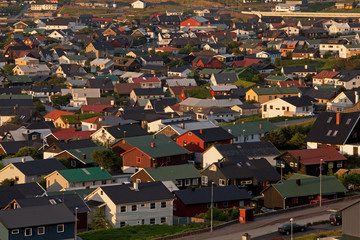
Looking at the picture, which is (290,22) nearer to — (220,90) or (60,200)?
(220,90)

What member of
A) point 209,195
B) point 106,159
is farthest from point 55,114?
point 209,195

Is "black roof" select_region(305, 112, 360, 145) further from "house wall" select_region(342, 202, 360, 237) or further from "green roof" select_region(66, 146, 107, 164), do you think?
"house wall" select_region(342, 202, 360, 237)

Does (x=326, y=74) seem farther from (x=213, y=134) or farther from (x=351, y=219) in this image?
(x=351, y=219)

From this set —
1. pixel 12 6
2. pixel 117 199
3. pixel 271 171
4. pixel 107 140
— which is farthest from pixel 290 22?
pixel 117 199

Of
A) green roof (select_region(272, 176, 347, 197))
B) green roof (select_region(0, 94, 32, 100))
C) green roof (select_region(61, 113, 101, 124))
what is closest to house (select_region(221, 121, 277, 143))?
green roof (select_region(272, 176, 347, 197))

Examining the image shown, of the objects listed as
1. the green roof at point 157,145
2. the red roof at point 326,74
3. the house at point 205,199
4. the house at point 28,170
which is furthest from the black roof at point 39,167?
the red roof at point 326,74

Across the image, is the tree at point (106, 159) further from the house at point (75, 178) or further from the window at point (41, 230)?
the window at point (41, 230)
